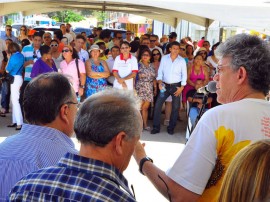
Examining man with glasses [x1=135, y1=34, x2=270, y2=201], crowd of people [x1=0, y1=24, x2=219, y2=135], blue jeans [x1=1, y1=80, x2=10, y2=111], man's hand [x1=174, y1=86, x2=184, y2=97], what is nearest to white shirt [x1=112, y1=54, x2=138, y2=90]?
crowd of people [x1=0, y1=24, x2=219, y2=135]

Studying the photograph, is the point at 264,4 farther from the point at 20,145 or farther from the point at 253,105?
the point at 20,145

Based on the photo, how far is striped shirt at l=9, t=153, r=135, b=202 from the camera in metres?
1.21

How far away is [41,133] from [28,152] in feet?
0.39

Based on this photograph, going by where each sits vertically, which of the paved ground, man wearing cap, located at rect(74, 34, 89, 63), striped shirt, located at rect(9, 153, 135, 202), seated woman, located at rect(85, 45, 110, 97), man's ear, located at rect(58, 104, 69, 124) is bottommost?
the paved ground

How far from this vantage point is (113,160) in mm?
1333

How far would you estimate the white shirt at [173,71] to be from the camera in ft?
22.3

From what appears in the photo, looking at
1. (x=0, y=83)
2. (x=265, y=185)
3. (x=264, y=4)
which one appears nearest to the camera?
(x=265, y=185)

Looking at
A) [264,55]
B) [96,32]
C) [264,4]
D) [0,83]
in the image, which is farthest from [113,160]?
[96,32]

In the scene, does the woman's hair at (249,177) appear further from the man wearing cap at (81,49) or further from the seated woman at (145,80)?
the man wearing cap at (81,49)

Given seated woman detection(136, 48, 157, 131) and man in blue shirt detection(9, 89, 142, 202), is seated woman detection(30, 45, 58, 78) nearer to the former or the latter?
seated woman detection(136, 48, 157, 131)

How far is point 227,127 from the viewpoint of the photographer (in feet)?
5.07

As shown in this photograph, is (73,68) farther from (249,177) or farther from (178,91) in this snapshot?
(249,177)

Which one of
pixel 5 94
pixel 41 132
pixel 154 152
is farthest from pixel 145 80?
pixel 41 132

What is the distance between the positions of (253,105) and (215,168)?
0.31 metres
